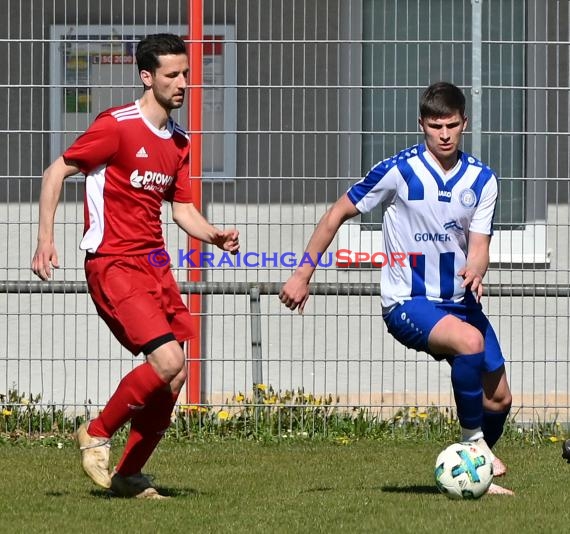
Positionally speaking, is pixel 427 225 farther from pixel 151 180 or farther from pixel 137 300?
pixel 137 300

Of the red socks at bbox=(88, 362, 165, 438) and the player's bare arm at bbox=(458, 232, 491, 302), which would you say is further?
the player's bare arm at bbox=(458, 232, 491, 302)

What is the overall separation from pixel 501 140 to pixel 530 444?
6.60 ft

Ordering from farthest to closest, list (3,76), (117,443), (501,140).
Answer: (3,76)
(501,140)
(117,443)

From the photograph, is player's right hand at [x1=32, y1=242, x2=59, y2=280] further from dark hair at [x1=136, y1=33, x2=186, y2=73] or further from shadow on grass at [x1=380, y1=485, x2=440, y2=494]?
shadow on grass at [x1=380, y1=485, x2=440, y2=494]

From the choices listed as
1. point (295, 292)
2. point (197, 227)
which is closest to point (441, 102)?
point (295, 292)

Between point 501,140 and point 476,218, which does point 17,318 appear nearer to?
point 501,140

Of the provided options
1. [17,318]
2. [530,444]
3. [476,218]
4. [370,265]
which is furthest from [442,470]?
[17,318]

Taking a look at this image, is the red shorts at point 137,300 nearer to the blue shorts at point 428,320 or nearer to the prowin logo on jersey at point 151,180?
the prowin logo on jersey at point 151,180

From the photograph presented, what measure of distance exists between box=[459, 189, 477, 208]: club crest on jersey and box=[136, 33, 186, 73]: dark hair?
1.46m

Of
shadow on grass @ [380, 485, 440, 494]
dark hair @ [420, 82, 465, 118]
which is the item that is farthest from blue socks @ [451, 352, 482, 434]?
dark hair @ [420, 82, 465, 118]

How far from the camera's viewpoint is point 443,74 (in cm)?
1060

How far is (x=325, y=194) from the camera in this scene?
9.98 meters

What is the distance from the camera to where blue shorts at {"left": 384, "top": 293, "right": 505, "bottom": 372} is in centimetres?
702

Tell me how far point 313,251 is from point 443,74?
12.6 feet
